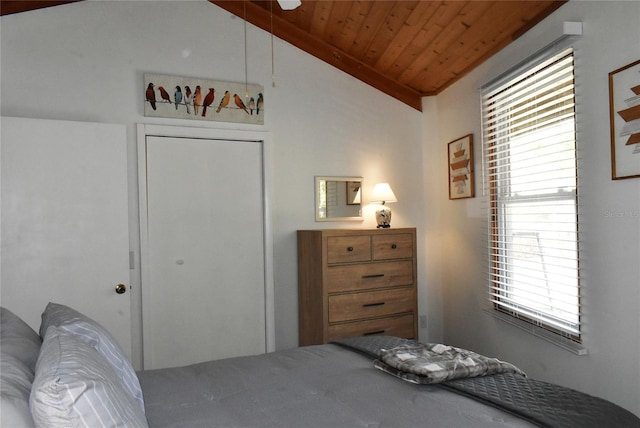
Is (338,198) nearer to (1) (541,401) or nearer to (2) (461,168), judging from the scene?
(2) (461,168)

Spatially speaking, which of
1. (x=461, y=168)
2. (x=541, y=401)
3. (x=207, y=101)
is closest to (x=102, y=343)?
(x=541, y=401)

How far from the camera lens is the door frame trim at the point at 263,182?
3143 mm

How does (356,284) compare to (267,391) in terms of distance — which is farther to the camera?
(356,284)

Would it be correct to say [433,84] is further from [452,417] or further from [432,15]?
[452,417]

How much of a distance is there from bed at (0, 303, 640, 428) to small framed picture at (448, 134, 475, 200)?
1.96 m

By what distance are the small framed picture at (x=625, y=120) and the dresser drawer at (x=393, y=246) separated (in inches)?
61.0

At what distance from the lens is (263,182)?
3.52 m

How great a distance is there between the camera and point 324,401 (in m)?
1.45

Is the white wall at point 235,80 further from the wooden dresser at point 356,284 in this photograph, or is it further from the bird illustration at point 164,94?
the wooden dresser at point 356,284

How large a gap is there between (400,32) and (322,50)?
73cm

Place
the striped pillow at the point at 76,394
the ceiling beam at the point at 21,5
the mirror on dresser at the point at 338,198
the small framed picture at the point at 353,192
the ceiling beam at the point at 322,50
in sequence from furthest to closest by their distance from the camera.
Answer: the small framed picture at the point at 353,192 < the mirror on dresser at the point at 338,198 < the ceiling beam at the point at 322,50 < the ceiling beam at the point at 21,5 < the striped pillow at the point at 76,394

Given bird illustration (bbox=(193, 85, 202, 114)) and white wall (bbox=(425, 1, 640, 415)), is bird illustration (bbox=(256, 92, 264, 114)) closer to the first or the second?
bird illustration (bbox=(193, 85, 202, 114))

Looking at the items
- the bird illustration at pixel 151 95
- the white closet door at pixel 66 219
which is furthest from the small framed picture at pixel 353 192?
the white closet door at pixel 66 219

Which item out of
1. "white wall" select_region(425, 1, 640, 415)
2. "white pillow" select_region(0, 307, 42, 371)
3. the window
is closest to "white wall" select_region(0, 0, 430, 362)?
the window
